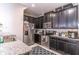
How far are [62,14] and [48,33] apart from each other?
81 centimetres

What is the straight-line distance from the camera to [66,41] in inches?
64.0

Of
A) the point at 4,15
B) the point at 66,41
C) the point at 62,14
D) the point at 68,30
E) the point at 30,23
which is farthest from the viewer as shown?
the point at 62,14

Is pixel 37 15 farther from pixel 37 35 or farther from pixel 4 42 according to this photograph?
pixel 4 42

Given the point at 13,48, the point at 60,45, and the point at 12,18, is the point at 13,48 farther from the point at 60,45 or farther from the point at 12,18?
the point at 60,45

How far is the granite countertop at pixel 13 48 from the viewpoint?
2.63ft

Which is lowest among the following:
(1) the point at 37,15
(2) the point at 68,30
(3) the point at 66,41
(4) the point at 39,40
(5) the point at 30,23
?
(3) the point at 66,41

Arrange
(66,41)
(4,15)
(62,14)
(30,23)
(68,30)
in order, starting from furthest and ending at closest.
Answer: (62,14)
(68,30)
(66,41)
(30,23)
(4,15)

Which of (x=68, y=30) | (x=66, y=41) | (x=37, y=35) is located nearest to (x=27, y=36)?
(x=37, y=35)

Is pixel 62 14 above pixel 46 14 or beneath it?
above

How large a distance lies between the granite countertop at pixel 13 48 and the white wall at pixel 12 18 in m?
0.10

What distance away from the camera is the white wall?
0.88 m

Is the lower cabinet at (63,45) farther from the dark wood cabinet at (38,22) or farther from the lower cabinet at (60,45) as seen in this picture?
the dark wood cabinet at (38,22)

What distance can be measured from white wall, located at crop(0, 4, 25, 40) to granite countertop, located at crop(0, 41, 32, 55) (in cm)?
10

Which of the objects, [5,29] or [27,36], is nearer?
[5,29]
